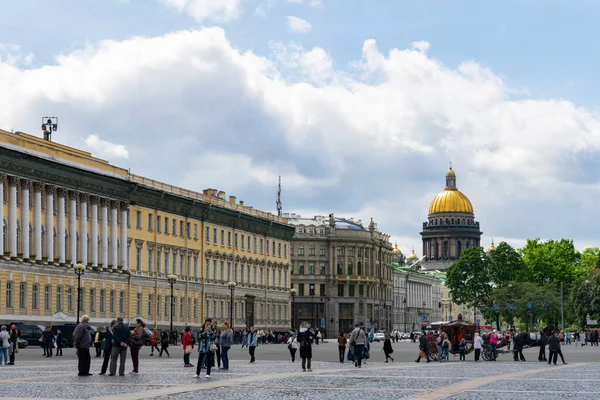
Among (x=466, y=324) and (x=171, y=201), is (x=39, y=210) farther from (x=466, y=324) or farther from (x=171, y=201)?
(x=466, y=324)

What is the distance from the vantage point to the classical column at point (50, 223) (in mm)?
A: 97125

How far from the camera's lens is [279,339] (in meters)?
127

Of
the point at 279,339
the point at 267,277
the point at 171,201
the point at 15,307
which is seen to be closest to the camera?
the point at 15,307

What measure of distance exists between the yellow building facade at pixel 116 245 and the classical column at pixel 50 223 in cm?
8

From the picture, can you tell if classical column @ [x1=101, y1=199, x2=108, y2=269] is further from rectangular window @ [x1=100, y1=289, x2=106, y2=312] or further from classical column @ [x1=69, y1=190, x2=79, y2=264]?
classical column @ [x1=69, y1=190, x2=79, y2=264]

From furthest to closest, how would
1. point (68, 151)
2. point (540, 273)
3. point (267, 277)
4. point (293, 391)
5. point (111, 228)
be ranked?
point (540, 273)
point (267, 277)
point (111, 228)
point (68, 151)
point (293, 391)

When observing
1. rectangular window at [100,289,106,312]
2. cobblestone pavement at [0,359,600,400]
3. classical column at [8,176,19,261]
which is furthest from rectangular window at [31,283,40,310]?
cobblestone pavement at [0,359,600,400]

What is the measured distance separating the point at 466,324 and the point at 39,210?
3735cm

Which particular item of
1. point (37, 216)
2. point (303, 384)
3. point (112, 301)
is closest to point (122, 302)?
point (112, 301)

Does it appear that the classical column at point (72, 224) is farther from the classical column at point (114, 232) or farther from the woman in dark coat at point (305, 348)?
the woman in dark coat at point (305, 348)

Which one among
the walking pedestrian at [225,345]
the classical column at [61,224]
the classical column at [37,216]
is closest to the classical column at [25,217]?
the classical column at [37,216]

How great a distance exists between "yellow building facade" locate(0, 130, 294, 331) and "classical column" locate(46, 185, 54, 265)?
0.27 feet

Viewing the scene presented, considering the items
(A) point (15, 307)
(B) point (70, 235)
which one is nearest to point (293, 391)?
(A) point (15, 307)

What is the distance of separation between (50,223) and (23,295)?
242 inches
